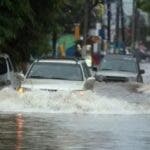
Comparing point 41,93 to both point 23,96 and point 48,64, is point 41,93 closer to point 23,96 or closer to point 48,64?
point 23,96

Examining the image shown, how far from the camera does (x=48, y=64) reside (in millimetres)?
25828

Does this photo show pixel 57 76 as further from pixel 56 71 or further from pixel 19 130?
pixel 19 130

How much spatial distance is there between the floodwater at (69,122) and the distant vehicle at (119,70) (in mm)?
10938

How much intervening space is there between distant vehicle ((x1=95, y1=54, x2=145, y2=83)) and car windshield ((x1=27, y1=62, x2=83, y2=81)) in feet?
33.7

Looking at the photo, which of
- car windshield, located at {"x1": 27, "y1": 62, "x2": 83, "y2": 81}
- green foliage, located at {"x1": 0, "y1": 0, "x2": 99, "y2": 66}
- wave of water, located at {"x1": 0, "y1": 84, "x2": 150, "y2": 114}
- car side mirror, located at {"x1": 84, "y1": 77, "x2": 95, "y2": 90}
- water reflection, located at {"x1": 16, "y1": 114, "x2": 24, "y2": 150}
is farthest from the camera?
→ green foliage, located at {"x1": 0, "y1": 0, "x2": 99, "y2": 66}

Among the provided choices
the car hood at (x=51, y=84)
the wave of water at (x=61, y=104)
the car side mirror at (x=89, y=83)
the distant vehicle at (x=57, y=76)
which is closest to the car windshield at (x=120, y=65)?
the distant vehicle at (x=57, y=76)

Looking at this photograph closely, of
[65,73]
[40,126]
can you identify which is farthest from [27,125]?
[65,73]

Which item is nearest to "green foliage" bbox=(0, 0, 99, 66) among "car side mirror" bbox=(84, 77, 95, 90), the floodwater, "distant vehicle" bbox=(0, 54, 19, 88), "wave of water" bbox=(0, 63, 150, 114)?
"distant vehicle" bbox=(0, 54, 19, 88)

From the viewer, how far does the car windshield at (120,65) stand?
36.9 metres

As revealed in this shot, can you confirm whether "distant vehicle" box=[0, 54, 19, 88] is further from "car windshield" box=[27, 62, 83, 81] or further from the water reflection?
the water reflection

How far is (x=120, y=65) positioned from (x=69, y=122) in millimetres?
18100

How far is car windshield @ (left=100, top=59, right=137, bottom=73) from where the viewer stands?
3691 cm

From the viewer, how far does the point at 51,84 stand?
2402 centimetres

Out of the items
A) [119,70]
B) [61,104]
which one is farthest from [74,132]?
[119,70]
